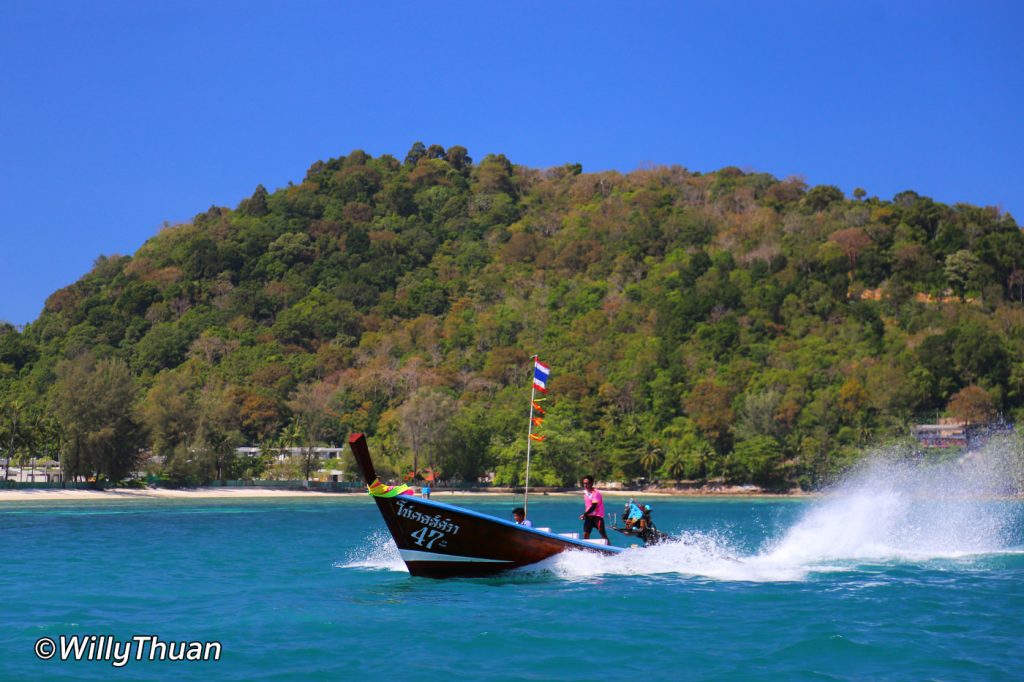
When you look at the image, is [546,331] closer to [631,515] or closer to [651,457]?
[651,457]

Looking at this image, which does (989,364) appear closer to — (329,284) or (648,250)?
(648,250)

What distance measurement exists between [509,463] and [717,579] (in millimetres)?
74082

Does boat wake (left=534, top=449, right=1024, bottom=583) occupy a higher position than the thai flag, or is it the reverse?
the thai flag

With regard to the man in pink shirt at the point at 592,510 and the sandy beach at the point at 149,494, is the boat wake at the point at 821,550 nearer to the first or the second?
the man in pink shirt at the point at 592,510

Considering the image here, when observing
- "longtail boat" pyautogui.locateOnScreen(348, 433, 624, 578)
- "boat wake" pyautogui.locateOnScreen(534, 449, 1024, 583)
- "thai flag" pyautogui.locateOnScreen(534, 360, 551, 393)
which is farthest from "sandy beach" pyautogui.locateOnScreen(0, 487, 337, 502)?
"thai flag" pyautogui.locateOnScreen(534, 360, 551, 393)

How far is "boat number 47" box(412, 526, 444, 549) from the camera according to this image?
2174 cm

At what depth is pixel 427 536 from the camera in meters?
21.8

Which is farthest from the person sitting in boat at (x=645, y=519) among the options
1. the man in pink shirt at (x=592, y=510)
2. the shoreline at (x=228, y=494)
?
the shoreline at (x=228, y=494)

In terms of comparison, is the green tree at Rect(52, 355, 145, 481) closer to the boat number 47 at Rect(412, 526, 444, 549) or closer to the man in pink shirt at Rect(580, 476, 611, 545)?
the boat number 47 at Rect(412, 526, 444, 549)

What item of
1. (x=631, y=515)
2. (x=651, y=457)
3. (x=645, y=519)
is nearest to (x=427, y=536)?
(x=631, y=515)

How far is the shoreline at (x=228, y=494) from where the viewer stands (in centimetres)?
6719

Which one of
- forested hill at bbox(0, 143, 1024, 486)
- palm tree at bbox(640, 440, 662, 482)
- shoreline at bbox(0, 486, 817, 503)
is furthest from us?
palm tree at bbox(640, 440, 662, 482)

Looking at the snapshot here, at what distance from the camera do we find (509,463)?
97.4 m

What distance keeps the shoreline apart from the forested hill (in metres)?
2.07
